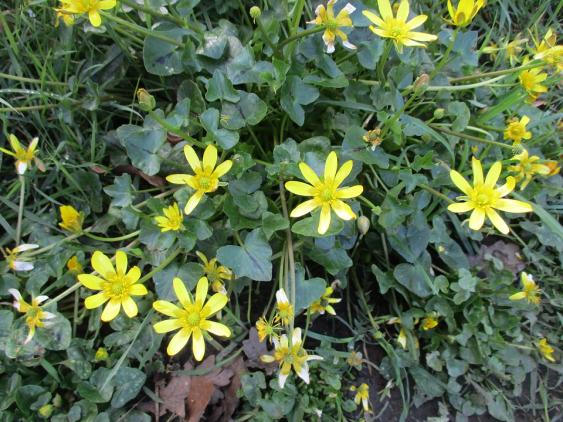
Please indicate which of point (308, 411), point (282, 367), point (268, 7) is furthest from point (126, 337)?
point (268, 7)

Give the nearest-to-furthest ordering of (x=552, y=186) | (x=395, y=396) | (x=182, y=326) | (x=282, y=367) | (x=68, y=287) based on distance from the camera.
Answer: (x=182, y=326) → (x=282, y=367) → (x=68, y=287) → (x=395, y=396) → (x=552, y=186)

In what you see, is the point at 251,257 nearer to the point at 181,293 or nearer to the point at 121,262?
the point at 181,293

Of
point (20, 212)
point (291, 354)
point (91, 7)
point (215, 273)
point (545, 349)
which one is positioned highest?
point (91, 7)

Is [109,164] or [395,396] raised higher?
[109,164]

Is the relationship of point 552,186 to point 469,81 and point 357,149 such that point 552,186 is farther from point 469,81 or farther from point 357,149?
point 357,149

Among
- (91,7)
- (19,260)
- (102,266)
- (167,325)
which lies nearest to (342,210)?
(167,325)

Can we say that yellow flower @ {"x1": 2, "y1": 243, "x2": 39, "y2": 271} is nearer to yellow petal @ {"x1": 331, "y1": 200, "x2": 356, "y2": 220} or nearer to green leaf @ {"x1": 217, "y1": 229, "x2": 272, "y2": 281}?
green leaf @ {"x1": 217, "y1": 229, "x2": 272, "y2": 281}

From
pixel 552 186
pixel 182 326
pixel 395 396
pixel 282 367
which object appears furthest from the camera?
pixel 552 186
